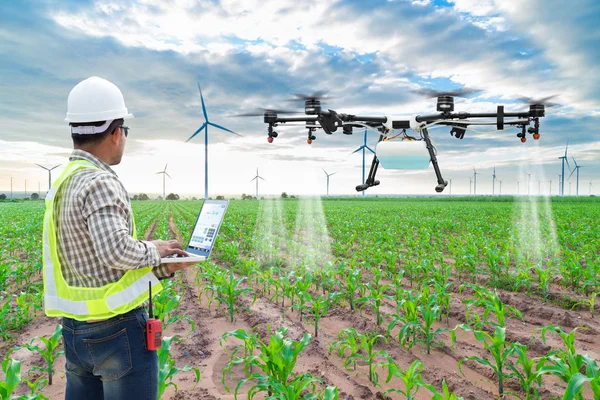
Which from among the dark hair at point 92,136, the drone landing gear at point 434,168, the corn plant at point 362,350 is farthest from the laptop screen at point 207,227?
the drone landing gear at point 434,168

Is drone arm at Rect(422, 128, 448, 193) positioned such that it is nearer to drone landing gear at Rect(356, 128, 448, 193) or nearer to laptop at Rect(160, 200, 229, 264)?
drone landing gear at Rect(356, 128, 448, 193)

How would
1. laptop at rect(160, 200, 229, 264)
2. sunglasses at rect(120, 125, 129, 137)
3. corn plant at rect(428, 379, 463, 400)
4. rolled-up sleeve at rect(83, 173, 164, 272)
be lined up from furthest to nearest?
corn plant at rect(428, 379, 463, 400)
laptop at rect(160, 200, 229, 264)
sunglasses at rect(120, 125, 129, 137)
rolled-up sleeve at rect(83, 173, 164, 272)

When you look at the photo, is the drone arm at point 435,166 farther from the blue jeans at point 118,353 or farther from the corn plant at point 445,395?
the blue jeans at point 118,353

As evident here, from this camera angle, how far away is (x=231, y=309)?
6.77 metres

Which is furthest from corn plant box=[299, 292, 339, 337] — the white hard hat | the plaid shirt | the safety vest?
the white hard hat

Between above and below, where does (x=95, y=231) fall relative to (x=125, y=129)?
below

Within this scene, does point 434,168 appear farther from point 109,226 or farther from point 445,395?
point 109,226

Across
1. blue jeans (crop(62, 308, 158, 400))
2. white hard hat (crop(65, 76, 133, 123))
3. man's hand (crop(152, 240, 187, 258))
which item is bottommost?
blue jeans (crop(62, 308, 158, 400))

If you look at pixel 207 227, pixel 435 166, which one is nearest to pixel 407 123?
pixel 435 166

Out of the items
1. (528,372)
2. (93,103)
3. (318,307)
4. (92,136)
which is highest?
(93,103)

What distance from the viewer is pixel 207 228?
3.03 metres

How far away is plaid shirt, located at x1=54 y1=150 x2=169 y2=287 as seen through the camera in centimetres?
211

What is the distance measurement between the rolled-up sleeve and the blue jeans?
1.19 ft

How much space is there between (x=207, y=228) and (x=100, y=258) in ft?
3.14
